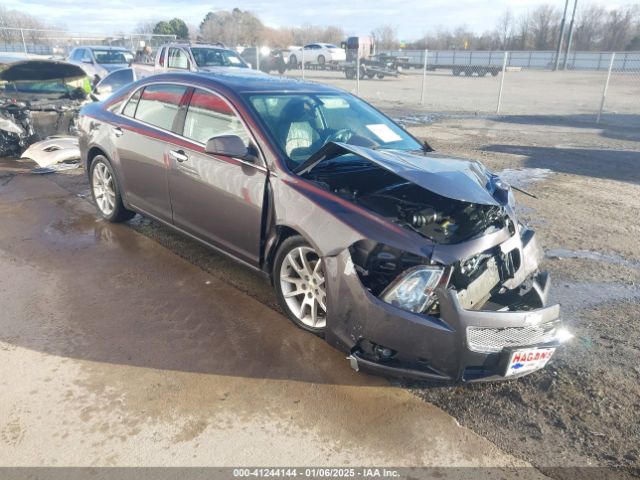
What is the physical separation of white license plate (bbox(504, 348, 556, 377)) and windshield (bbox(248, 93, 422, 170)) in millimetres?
1825

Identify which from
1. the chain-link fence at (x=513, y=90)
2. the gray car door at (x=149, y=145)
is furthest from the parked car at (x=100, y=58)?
the gray car door at (x=149, y=145)

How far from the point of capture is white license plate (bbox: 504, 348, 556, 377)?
2623mm

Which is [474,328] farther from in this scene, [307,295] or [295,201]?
[295,201]

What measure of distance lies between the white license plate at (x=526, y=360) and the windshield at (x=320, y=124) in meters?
1.82

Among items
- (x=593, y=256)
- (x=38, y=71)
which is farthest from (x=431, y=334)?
(x=38, y=71)

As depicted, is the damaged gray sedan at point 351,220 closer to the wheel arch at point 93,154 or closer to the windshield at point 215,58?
the wheel arch at point 93,154

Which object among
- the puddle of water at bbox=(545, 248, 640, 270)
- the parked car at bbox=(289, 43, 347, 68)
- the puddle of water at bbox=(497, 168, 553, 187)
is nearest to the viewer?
the puddle of water at bbox=(545, 248, 640, 270)

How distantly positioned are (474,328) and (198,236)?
2.47 metres

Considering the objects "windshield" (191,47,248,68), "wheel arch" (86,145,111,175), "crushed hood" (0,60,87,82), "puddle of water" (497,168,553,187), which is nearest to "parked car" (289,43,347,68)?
"windshield" (191,47,248,68)

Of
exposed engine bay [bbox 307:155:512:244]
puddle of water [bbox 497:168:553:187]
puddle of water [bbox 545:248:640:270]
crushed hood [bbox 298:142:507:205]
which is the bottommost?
puddle of water [bbox 497:168:553:187]

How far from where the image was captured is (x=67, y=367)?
3020 millimetres

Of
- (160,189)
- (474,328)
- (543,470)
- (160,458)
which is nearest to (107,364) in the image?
(160,458)

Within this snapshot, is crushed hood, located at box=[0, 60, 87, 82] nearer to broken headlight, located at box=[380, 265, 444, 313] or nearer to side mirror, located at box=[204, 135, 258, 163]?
side mirror, located at box=[204, 135, 258, 163]

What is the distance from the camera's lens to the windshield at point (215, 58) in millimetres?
13734
